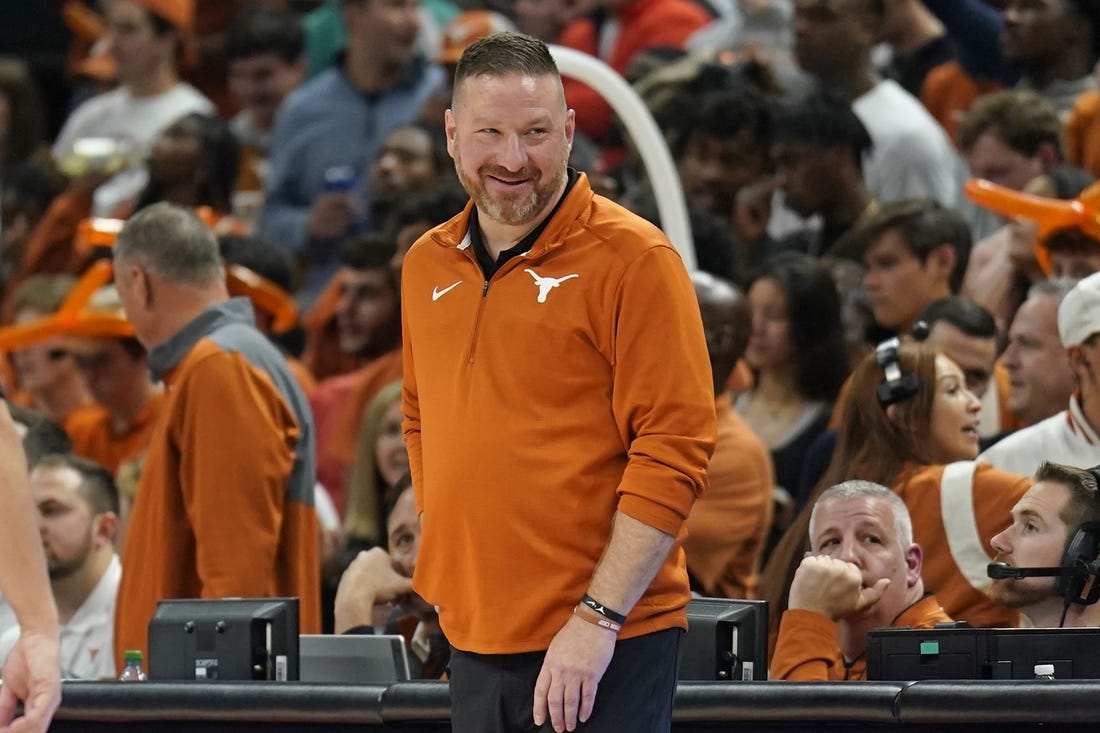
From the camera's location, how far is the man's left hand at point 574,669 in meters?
3.33

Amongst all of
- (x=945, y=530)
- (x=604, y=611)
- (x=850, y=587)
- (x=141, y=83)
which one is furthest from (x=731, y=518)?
(x=141, y=83)

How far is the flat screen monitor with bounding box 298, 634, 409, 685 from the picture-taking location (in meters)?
4.95

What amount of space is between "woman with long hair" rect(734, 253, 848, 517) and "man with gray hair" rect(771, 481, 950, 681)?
1929mm

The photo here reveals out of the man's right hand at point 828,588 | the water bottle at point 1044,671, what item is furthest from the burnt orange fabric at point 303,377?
the water bottle at point 1044,671

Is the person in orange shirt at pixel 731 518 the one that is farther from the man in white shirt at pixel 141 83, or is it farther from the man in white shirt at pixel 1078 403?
the man in white shirt at pixel 141 83

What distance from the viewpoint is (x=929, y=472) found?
538cm

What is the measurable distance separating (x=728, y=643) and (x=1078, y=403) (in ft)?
4.73

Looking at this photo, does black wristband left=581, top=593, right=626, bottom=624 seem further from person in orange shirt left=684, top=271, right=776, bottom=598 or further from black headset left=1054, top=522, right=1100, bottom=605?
person in orange shirt left=684, top=271, right=776, bottom=598

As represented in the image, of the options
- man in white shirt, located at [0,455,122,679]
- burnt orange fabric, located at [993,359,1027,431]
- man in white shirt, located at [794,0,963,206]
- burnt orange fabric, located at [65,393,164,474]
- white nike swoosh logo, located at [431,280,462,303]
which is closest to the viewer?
white nike swoosh logo, located at [431,280,462,303]

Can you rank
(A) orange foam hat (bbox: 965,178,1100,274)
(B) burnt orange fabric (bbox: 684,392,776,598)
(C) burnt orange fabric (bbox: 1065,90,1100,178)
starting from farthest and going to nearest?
1. (C) burnt orange fabric (bbox: 1065,90,1100,178)
2. (A) orange foam hat (bbox: 965,178,1100,274)
3. (B) burnt orange fabric (bbox: 684,392,776,598)

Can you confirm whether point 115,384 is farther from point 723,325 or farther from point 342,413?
point 723,325

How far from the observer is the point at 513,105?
135 inches

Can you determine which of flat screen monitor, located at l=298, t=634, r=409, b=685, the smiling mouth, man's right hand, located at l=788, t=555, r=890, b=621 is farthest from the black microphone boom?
the smiling mouth

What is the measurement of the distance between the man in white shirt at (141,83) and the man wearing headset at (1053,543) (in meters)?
6.97
